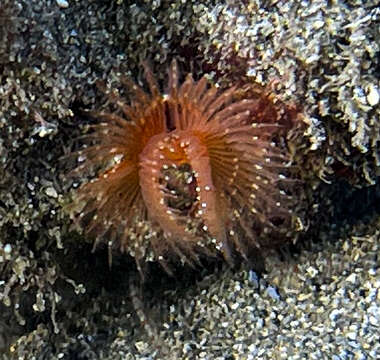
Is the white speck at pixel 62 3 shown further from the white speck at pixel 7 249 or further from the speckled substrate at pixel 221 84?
the white speck at pixel 7 249

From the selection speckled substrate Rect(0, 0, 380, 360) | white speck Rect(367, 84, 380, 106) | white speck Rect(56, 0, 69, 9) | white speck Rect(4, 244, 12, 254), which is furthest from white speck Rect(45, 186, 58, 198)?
white speck Rect(367, 84, 380, 106)

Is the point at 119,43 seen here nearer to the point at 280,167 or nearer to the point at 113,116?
the point at 113,116

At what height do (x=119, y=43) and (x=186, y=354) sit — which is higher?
(x=119, y=43)

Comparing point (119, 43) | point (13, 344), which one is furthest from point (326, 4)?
point (13, 344)

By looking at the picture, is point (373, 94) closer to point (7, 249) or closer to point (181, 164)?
point (181, 164)

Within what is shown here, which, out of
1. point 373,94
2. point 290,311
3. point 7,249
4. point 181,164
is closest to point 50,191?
point 7,249
